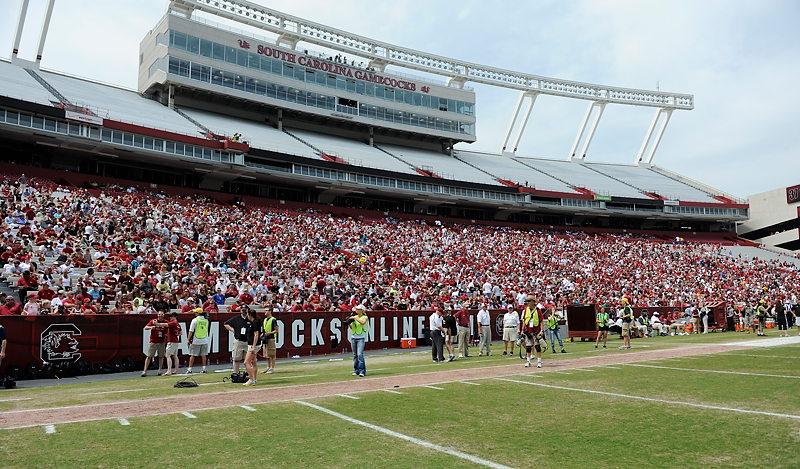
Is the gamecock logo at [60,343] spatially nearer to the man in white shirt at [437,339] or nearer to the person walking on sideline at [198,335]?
the person walking on sideline at [198,335]

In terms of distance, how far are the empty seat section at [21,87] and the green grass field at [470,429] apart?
98.5 feet

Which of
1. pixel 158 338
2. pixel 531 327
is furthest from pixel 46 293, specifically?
pixel 531 327

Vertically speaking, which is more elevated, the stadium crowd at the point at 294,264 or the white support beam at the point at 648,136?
the white support beam at the point at 648,136

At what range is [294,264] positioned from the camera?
90.2ft

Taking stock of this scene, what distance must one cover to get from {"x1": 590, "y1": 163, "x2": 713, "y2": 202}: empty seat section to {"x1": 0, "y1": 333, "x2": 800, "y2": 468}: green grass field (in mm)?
59699

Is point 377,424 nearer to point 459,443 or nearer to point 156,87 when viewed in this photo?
point 459,443

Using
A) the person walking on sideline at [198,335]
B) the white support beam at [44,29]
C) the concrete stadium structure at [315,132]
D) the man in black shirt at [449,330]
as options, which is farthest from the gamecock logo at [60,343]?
the white support beam at [44,29]

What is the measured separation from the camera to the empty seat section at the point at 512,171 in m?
60.4

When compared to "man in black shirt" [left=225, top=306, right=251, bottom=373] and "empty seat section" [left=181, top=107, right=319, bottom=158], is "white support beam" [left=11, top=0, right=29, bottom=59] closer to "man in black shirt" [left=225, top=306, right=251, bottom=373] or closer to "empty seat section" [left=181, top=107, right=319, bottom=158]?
"empty seat section" [left=181, top=107, right=319, bottom=158]

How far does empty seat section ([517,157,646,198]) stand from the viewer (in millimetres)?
63094

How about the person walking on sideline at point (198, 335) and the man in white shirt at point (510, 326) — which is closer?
the person walking on sideline at point (198, 335)

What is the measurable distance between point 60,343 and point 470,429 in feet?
39.4

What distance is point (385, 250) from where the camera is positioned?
114 feet

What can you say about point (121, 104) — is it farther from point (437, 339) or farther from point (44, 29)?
point (437, 339)
